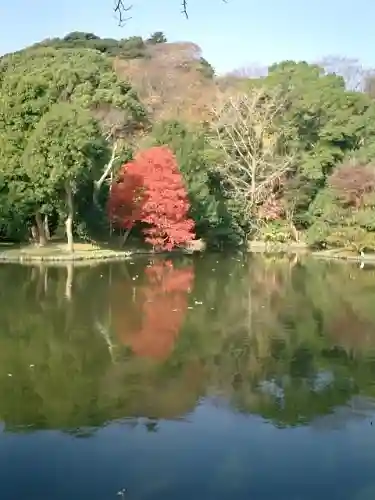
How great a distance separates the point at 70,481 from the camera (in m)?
7.06

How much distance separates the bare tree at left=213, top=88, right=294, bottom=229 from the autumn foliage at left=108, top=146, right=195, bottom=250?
25.8ft

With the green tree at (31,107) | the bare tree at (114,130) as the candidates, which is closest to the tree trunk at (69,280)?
the green tree at (31,107)

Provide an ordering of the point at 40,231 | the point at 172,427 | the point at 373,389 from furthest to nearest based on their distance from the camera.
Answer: the point at 40,231, the point at 373,389, the point at 172,427

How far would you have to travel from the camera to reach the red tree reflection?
12801mm

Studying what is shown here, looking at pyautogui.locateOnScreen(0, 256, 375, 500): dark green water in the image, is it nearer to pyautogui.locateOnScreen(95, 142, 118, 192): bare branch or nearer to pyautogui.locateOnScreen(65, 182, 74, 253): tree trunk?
pyautogui.locateOnScreen(65, 182, 74, 253): tree trunk

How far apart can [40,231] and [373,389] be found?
1896 cm

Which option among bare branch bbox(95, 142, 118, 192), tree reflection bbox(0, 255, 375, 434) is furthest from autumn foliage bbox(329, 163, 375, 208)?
bare branch bbox(95, 142, 118, 192)

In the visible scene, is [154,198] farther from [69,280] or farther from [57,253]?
[69,280]

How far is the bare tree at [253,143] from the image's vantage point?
36.1 m

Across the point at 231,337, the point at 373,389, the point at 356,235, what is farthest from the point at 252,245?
the point at 373,389

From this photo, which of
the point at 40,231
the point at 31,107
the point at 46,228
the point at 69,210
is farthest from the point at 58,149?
the point at 46,228

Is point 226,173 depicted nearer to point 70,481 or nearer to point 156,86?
point 156,86

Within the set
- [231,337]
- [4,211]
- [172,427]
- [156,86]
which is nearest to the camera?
[172,427]

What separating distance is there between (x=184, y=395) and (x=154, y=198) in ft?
61.0
